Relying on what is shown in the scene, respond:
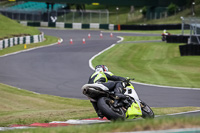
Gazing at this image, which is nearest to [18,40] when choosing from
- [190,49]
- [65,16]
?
[190,49]

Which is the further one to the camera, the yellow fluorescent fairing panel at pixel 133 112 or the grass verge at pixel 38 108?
the grass verge at pixel 38 108

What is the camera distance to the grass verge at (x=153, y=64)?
912 inches

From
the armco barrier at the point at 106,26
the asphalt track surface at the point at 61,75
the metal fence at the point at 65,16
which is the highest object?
the metal fence at the point at 65,16

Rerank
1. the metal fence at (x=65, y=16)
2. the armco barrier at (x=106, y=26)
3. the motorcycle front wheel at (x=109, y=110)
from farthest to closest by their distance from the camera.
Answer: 1. the metal fence at (x=65, y=16)
2. the armco barrier at (x=106, y=26)
3. the motorcycle front wheel at (x=109, y=110)

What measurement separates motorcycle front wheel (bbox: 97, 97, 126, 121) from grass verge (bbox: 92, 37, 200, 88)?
11360 mm

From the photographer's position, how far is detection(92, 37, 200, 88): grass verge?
23.2 m

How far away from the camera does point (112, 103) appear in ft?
34.0

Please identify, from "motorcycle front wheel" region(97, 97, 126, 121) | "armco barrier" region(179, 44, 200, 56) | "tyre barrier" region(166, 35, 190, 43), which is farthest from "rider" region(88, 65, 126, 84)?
"tyre barrier" region(166, 35, 190, 43)

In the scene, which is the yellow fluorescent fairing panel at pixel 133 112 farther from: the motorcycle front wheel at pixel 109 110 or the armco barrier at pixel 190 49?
the armco barrier at pixel 190 49

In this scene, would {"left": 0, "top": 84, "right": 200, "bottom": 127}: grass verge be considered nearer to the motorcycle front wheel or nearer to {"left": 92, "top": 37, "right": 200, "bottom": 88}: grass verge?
the motorcycle front wheel

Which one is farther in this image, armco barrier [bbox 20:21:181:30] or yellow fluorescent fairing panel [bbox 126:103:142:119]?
armco barrier [bbox 20:21:181:30]

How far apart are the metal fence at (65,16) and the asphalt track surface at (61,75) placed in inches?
1259

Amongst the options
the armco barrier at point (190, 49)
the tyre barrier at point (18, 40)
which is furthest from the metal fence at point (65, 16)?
the armco barrier at point (190, 49)

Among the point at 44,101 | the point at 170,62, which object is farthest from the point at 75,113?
the point at 170,62
